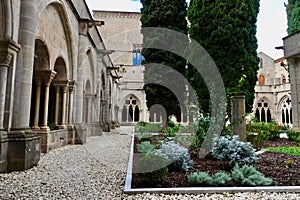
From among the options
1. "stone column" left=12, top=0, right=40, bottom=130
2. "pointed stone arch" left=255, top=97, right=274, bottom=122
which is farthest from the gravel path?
"pointed stone arch" left=255, top=97, right=274, bottom=122

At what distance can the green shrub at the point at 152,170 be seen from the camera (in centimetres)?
336

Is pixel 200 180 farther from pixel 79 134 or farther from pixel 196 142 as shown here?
pixel 79 134

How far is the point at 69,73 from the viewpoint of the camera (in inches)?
333

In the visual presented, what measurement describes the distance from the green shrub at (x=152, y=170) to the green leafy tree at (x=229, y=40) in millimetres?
7005

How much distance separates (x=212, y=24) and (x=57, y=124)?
25.5ft

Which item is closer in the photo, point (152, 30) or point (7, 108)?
point (7, 108)

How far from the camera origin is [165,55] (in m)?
13.2

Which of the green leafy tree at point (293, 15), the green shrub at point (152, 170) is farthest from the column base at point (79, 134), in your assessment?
the green leafy tree at point (293, 15)

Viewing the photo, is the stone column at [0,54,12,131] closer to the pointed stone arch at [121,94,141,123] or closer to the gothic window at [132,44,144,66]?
the pointed stone arch at [121,94,141,123]

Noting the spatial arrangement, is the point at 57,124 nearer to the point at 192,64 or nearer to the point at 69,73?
the point at 69,73

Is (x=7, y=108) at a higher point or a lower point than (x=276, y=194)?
higher

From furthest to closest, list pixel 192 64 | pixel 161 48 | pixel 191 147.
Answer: pixel 161 48, pixel 192 64, pixel 191 147

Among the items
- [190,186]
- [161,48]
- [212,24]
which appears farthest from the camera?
[161,48]

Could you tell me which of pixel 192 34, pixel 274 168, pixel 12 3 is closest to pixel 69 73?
pixel 12 3
